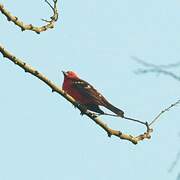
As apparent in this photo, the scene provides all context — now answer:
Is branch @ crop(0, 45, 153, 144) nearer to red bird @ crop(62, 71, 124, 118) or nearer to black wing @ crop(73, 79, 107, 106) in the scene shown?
red bird @ crop(62, 71, 124, 118)

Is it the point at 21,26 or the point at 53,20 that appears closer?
the point at 21,26

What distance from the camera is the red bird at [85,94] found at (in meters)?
7.28

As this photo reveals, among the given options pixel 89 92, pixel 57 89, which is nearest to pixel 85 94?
pixel 89 92

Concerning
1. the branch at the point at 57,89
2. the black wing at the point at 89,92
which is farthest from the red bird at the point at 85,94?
the branch at the point at 57,89

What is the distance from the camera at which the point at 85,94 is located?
7.63 m

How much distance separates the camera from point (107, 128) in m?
5.34

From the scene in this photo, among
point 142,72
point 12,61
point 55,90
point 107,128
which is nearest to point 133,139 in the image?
point 107,128

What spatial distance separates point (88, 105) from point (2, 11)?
2320mm

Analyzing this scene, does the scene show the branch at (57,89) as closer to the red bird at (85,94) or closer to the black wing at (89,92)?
the red bird at (85,94)

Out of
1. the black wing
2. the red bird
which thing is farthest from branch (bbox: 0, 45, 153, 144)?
the black wing

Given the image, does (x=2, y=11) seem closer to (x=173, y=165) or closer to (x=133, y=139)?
(x=133, y=139)

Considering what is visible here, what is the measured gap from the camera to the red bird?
7.28 meters

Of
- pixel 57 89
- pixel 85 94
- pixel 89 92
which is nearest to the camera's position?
pixel 57 89

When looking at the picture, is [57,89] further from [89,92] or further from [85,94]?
[89,92]
